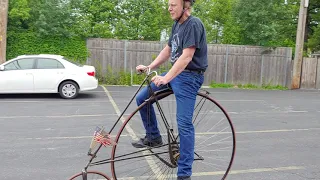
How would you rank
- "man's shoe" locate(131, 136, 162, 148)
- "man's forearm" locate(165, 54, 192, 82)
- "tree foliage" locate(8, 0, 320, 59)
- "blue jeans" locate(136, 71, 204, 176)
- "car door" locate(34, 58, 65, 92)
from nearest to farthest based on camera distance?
"man's forearm" locate(165, 54, 192, 82), "blue jeans" locate(136, 71, 204, 176), "man's shoe" locate(131, 136, 162, 148), "car door" locate(34, 58, 65, 92), "tree foliage" locate(8, 0, 320, 59)

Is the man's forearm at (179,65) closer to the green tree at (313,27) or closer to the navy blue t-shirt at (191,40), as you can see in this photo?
the navy blue t-shirt at (191,40)

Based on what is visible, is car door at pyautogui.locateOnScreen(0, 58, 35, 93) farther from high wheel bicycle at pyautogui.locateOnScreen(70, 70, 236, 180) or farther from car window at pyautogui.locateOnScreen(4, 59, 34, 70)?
high wheel bicycle at pyautogui.locateOnScreen(70, 70, 236, 180)

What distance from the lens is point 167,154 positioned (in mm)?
4031

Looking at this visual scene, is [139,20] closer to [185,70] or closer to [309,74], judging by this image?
[309,74]

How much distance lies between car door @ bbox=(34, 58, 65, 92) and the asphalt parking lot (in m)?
0.41

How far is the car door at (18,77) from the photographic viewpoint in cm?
1135

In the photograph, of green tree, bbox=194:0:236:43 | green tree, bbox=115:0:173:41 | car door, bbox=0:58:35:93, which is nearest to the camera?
car door, bbox=0:58:35:93

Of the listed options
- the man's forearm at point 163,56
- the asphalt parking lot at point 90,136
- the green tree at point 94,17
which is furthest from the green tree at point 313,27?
the man's forearm at point 163,56

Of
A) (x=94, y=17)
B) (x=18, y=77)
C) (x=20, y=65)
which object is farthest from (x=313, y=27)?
(x=18, y=77)

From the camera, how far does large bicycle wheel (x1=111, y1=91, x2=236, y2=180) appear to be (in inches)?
157

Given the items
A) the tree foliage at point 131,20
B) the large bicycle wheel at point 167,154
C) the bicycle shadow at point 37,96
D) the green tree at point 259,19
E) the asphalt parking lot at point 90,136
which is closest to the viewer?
the large bicycle wheel at point 167,154

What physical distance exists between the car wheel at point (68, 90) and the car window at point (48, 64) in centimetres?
60

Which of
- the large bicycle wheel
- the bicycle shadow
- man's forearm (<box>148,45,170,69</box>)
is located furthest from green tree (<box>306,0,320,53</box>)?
man's forearm (<box>148,45,170,69</box>)

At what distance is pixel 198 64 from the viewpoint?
148 inches
